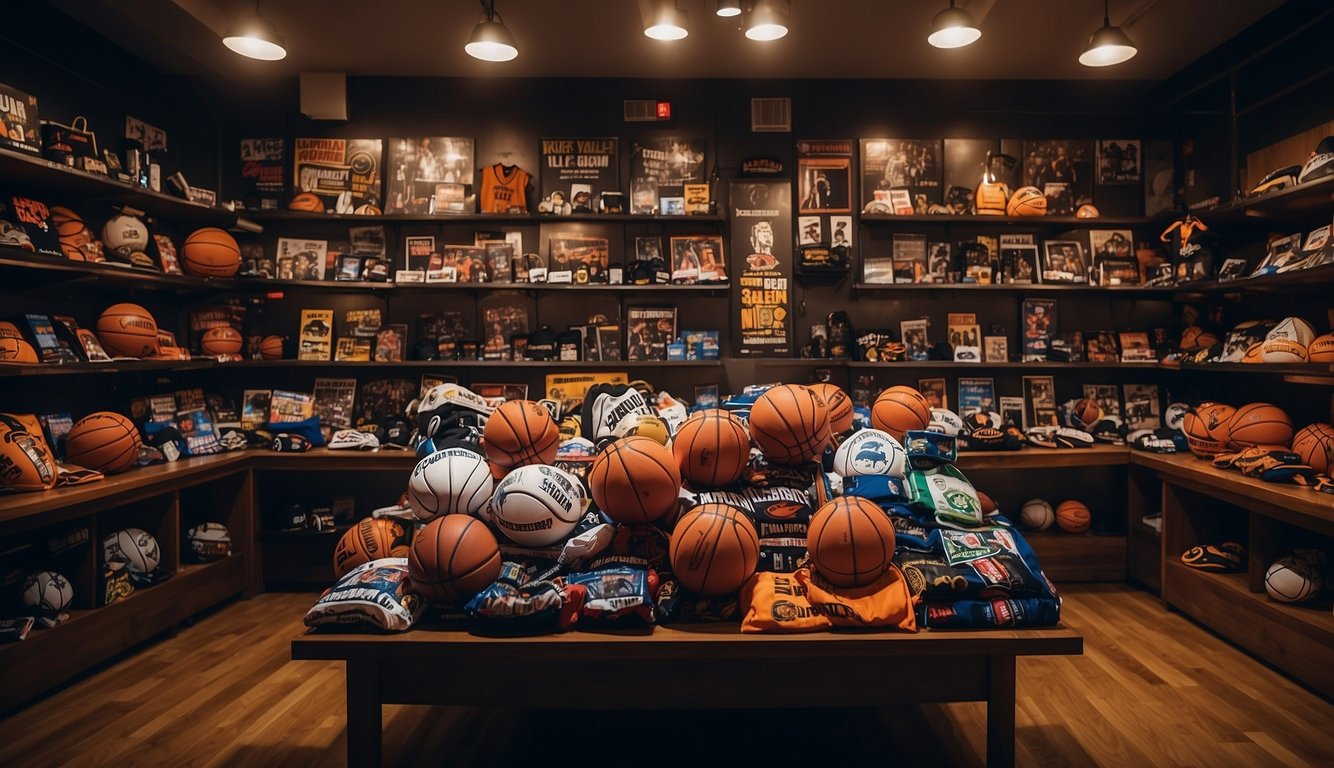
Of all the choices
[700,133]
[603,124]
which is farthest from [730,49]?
[603,124]

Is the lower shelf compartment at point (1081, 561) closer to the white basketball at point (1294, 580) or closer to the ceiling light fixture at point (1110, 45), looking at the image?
the white basketball at point (1294, 580)

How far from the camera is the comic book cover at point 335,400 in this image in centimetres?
496

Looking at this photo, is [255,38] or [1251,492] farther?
[255,38]

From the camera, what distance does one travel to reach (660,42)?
14.7ft

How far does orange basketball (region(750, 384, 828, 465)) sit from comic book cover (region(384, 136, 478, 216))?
3385 millimetres

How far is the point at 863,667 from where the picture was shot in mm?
2082

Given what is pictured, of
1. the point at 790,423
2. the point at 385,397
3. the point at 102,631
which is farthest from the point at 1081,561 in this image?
the point at 102,631

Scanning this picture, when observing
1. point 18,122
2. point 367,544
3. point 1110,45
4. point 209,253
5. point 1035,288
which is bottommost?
point 367,544

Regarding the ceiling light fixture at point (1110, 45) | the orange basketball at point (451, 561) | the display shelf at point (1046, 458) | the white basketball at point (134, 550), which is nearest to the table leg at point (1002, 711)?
the orange basketball at point (451, 561)

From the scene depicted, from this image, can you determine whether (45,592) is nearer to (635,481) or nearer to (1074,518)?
(635,481)

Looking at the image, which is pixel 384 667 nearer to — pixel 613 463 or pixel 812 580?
pixel 613 463

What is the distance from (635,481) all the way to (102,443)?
3.09 m

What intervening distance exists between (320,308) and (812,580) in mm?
4359

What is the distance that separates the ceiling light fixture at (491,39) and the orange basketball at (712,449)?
99.2 inches
